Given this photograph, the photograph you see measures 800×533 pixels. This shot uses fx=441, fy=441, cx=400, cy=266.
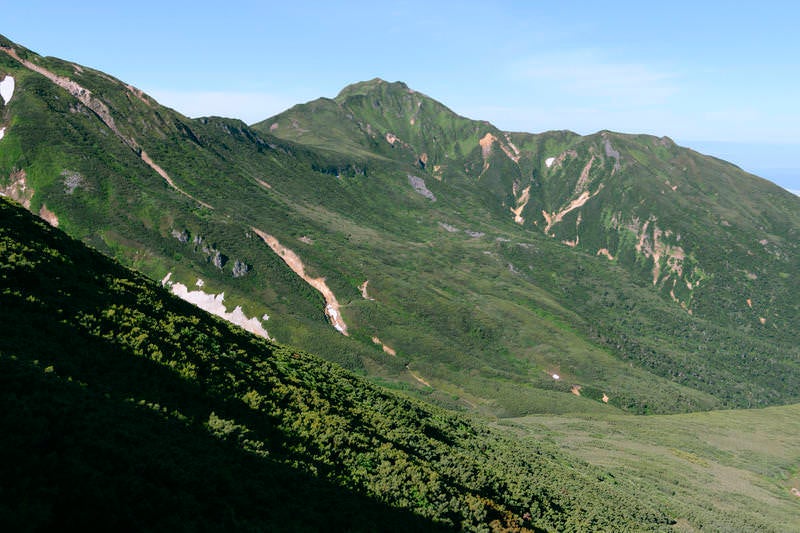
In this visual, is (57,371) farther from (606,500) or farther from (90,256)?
(606,500)

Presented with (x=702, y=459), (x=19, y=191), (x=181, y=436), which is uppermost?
(x=181, y=436)

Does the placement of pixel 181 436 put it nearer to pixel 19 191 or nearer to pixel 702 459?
pixel 702 459

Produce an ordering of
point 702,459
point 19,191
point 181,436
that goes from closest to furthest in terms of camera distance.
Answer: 1. point 181,436
2. point 702,459
3. point 19,191

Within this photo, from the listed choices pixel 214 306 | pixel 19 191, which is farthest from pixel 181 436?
pixel 19 191

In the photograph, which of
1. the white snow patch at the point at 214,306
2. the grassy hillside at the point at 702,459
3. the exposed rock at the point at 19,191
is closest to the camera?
the grassy hillside at the point at 702,459

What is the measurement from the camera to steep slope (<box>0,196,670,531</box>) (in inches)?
715

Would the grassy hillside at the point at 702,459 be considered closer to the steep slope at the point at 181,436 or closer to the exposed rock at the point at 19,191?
the steep slope at the point at 181,436

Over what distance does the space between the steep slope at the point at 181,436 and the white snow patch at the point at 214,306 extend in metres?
135

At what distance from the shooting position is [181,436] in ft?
83.6

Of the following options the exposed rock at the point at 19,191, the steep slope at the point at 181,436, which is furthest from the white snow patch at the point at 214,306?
the steep slope at the point at 181,436

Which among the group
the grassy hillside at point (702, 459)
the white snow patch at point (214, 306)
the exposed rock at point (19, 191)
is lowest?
the white snow patch at point (214, 306)

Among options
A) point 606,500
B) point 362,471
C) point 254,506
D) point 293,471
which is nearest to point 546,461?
point 606,500

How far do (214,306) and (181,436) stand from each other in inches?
6940

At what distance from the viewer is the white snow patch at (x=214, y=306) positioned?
186 m
